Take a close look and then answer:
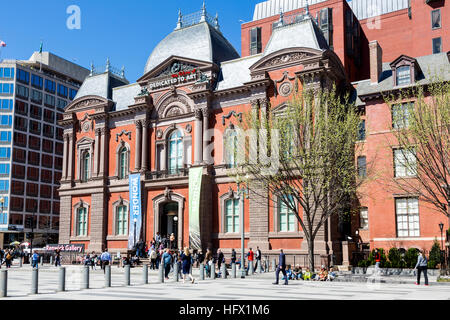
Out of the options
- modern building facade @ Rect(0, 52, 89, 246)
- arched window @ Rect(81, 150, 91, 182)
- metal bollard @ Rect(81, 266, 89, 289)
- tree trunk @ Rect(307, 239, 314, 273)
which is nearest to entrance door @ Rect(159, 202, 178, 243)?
arched window @ Rect(81, 150, 91, 182)

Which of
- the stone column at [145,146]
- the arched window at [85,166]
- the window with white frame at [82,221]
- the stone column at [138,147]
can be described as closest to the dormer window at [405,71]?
the stone column at [145,146]

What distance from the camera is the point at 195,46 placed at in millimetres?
46531

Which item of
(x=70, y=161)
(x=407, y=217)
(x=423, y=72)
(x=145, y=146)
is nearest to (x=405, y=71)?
(x=423, y=72)

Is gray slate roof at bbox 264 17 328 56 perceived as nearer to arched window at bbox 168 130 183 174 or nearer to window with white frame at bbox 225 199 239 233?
arched window at bbox 168 130 183 174

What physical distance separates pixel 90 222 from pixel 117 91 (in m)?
13.2

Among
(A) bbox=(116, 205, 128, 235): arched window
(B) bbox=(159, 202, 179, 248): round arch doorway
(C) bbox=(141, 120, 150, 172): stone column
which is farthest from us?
(A) bbox=(116, 205, 128, 235): arched window

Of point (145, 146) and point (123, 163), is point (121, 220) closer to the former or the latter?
point (123, 163)

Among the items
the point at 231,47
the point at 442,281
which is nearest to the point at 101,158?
the point at 231,47

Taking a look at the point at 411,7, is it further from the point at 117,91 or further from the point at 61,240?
the point at 61,240

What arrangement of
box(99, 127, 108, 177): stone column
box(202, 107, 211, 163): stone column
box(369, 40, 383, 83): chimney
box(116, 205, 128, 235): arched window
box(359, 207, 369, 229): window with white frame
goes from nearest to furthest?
box(369, 40, 383, 83): chimney, box(359, 207, 369, 229): window with white frame, box(202, 107, 211, 163): stone column, box(116, 205, 128, 235): arched window, box(99, 127, 108, 177): stone column

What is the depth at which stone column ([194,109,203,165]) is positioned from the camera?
141 feet

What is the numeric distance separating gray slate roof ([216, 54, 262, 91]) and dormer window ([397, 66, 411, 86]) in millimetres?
11593

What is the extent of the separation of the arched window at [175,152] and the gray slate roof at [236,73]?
5742mm
